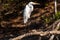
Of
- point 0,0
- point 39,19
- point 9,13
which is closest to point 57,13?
point 39,19

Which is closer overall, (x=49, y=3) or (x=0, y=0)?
(x=49, y=3)

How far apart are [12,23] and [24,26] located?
518 millimetres

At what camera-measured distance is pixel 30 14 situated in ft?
24.0

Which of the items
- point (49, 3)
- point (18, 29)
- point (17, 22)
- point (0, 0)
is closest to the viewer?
point (18, 29)

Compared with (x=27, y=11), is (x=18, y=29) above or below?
below

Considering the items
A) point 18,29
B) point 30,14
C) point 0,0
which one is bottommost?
point 18,29

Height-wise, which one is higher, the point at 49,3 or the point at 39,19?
the point at 49,3

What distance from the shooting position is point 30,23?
6973 millimetres

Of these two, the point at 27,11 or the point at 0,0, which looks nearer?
the point at 27,11

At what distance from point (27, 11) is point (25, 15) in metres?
0.15

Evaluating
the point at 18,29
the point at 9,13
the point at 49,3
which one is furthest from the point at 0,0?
the point at 18,29

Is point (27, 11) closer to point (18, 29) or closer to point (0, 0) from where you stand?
point (18, 29)

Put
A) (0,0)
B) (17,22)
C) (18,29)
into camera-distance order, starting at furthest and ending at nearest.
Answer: (0,0), (17,22), (18,29)

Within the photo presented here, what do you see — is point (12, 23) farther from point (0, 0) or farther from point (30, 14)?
point (0, 0)
